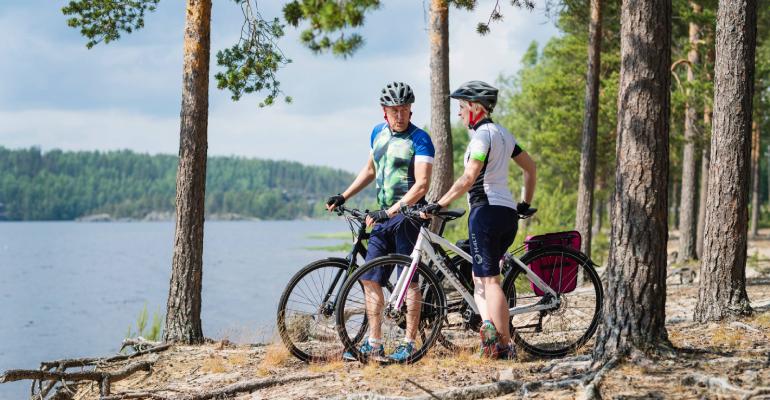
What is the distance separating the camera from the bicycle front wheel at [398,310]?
6285 millimetres

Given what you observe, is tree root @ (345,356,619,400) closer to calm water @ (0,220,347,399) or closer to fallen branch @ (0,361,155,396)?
fallen branch @ (0,361,155,396)

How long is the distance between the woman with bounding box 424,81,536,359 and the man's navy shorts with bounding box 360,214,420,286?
43 centimetres

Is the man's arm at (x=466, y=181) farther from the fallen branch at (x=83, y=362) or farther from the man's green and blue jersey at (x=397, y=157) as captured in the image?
the fallen branch at (x=83, y=362)

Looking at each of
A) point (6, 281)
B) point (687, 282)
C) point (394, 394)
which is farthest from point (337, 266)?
point (6, 281)

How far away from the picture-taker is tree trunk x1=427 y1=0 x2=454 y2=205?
38.8 ft

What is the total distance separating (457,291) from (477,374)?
905 millimetres

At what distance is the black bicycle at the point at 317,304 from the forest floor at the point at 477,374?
0.20 metres

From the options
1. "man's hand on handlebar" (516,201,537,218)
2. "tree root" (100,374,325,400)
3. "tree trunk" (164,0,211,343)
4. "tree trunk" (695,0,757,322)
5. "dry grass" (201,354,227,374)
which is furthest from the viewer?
"tree trunk" (164,0,211,343)

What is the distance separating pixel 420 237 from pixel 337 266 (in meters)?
0.74

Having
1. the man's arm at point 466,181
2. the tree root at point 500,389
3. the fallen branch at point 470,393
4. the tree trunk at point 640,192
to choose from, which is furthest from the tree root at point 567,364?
the man's arm at point 466,181

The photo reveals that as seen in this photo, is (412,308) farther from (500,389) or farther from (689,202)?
(689,202)

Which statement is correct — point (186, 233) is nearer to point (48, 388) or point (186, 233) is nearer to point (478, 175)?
point (48, 388)

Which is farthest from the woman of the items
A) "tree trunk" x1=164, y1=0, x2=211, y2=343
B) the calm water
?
"tree trunk" x1=164, y1=0, x2=211, y2=343

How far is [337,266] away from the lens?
6555mm
